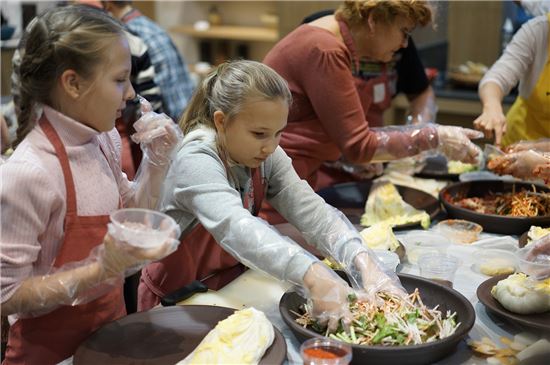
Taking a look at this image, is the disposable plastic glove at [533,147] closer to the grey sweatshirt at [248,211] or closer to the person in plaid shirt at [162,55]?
the grey sweatshirt at [248,211]

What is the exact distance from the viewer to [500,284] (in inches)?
68.1

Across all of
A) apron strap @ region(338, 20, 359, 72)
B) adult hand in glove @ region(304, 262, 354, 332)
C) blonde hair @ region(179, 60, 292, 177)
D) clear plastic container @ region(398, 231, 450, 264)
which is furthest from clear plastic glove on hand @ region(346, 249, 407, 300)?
apron strap @ region(338, 20, 359, 72)

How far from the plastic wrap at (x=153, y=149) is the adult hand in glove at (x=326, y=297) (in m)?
0.47

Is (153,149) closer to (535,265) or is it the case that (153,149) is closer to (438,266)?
(438,266)

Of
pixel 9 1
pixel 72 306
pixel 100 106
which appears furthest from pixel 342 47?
pixel 9 1

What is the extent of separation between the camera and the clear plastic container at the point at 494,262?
1.95 m

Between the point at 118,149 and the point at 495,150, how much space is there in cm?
139

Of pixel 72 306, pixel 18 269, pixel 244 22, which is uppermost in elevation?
pixel 18 269

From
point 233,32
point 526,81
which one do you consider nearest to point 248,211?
point 526,81

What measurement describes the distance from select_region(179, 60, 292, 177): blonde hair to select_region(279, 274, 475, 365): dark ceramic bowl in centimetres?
45

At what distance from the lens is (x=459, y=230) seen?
227 cm

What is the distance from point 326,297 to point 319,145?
1150 mm

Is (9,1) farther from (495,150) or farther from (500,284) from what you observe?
(500,284)

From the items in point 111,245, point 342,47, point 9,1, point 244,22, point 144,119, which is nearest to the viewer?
point 111,245
